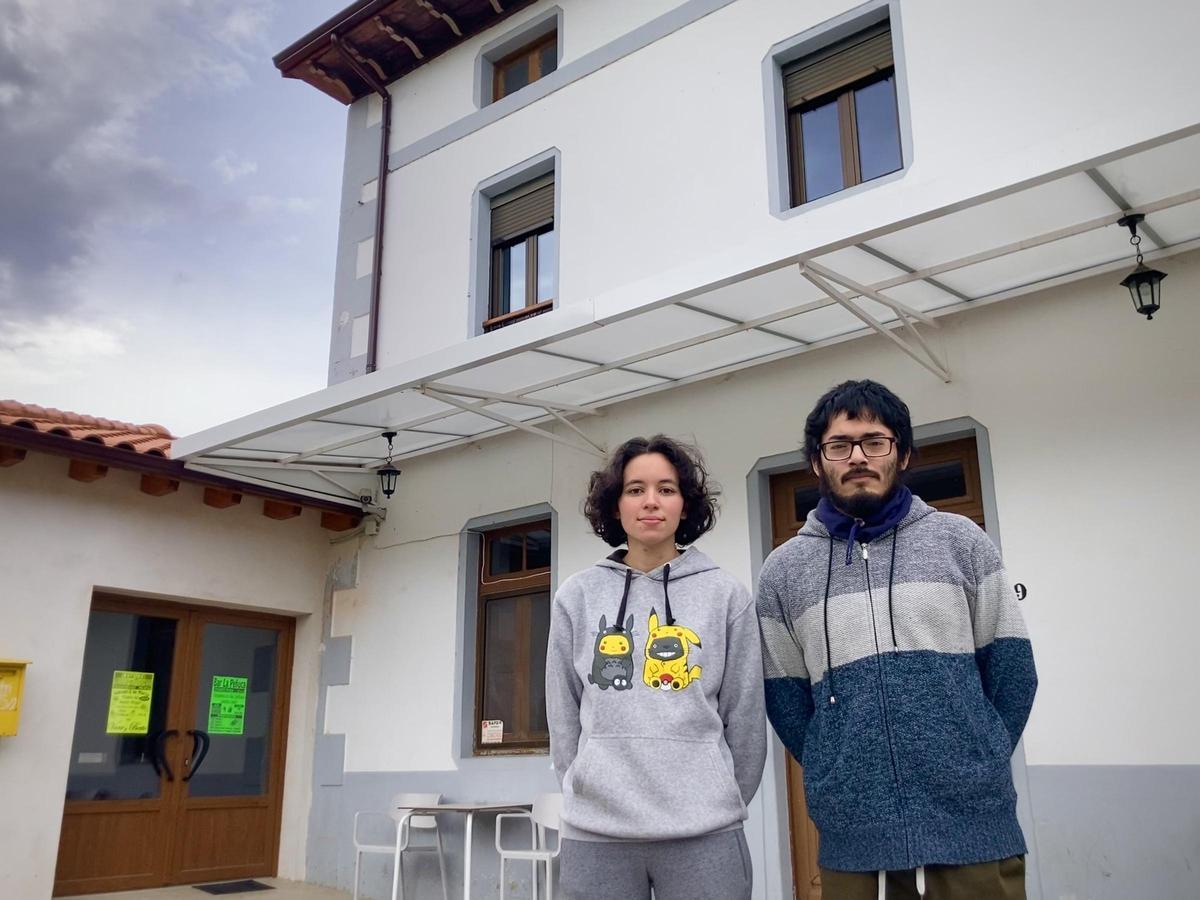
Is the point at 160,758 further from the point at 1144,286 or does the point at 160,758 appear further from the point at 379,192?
the point at 1144,286

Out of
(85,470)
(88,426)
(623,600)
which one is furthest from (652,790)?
(88,426)

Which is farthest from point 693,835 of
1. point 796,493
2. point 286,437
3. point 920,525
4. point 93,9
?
point 93,9

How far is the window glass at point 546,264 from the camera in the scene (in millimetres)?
7148

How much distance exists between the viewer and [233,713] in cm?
743

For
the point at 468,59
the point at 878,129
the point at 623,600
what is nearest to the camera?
the point at 623,600

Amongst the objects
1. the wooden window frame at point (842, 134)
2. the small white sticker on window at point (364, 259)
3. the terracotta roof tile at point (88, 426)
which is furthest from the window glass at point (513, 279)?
the terracotta roof tile at point (88, 426)

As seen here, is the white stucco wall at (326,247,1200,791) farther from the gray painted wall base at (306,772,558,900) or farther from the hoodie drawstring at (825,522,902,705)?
the hoodie drawstring at (825,522,902,705)

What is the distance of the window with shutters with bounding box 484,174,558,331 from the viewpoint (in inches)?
282

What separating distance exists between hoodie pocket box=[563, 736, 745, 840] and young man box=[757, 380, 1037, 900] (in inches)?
6.6

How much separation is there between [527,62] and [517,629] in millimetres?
4219

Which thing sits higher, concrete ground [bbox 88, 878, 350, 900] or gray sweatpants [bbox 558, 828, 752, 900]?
gray sweatpants [bbox 558, 828, 752, 900]

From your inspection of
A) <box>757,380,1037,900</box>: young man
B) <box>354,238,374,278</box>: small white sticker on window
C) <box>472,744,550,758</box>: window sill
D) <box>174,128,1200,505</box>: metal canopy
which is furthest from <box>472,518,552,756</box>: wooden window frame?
<box>757,380,1037,900</box>: young man

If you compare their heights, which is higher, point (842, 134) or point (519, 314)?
point (842, 134)

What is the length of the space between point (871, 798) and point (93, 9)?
1903 centimetres
